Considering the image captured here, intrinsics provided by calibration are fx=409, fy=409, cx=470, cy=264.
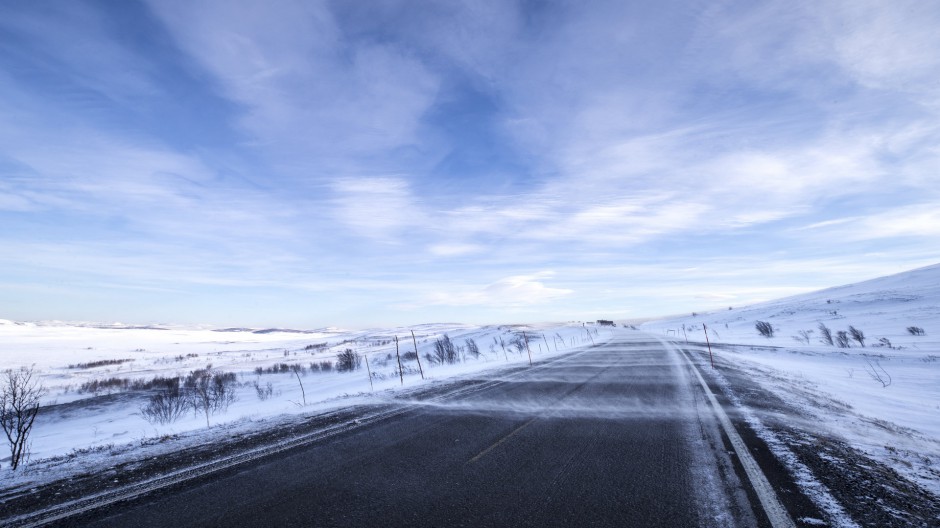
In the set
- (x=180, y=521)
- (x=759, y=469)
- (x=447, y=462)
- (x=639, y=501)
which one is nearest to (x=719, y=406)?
(x=759, y=469)

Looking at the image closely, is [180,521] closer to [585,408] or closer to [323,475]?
[323,475]

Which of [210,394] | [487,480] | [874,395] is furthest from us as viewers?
[210,394]

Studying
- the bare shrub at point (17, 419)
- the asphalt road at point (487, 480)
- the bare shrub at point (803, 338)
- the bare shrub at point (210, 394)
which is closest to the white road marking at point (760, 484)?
the asphalt road at point (487, 480)

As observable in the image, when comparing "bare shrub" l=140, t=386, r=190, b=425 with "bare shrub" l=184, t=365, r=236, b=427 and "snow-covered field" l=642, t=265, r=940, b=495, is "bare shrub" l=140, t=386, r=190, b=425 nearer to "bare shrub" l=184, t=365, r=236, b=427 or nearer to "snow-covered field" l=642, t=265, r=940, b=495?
"bare shrub" l=184, t=365, r=236, b=427

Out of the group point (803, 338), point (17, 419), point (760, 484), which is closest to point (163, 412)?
point (17, 419)

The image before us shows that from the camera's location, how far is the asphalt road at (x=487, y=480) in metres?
4.37

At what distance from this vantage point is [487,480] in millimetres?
5324

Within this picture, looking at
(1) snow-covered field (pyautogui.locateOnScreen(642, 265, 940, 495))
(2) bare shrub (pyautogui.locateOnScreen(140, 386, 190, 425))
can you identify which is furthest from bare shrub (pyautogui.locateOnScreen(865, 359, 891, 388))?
(2) bare shrub (pyautogui.locateOnScreen(140, 386, 190, 425))

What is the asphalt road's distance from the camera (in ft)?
14.3

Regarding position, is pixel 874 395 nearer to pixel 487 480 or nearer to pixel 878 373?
pixel 878 373

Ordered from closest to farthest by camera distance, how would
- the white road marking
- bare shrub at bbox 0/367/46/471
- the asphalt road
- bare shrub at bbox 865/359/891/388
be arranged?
the white road marking < the asphalt road < bare shrub at bbox 0/367/46/471 < bare shrub at bbox 865/359/891/388

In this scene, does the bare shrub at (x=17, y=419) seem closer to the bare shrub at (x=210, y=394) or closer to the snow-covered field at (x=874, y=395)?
the bare shrub at (x=210, y=394)

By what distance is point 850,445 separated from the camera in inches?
261

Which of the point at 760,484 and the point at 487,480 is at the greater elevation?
the point at 487,480
